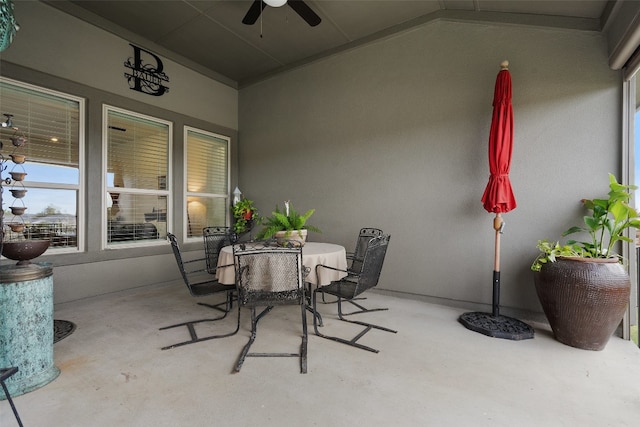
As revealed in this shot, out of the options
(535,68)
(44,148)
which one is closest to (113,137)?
(44,148)

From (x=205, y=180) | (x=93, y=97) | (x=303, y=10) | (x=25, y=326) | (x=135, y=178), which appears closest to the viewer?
(x=25, y=326)

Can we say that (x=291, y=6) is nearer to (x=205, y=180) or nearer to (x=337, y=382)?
(x=205, y=180)

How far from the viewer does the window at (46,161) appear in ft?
10.8

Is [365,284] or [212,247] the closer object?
[365,284]

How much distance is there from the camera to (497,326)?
9.46 ft

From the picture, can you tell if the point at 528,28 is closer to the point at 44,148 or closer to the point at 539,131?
the point at 539,131

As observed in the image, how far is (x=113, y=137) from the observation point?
410cm

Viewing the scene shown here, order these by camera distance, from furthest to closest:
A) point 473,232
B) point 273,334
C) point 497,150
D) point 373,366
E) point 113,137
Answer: point 113,137 → point 473,232 → point 497,150 → point 273,334 → point 373,366

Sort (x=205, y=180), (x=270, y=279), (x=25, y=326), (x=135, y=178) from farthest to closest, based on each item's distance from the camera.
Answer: (x=205, y=180) < (x=135, y=178) < (x=270, y=279) < (x=25, y=326)

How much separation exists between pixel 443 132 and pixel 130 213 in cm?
459

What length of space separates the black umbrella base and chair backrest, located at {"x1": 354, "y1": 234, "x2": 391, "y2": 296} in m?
1.15

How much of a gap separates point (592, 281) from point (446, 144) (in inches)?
80.1

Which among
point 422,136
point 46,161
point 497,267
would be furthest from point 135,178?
point 497,267

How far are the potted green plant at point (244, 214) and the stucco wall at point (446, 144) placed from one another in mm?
601
